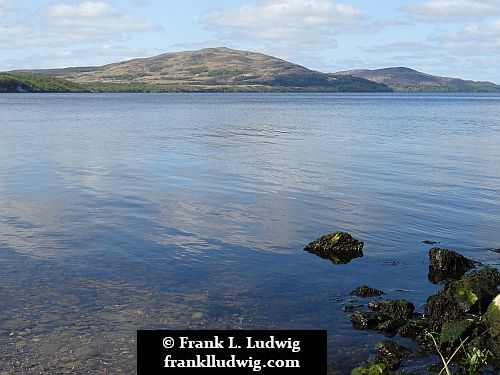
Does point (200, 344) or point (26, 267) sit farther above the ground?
point (200, 344)

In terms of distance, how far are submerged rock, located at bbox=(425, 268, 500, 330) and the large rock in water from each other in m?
6.82

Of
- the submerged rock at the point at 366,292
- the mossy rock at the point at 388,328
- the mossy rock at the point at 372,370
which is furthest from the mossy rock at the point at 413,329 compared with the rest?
the mossy rock at the point at 372,370

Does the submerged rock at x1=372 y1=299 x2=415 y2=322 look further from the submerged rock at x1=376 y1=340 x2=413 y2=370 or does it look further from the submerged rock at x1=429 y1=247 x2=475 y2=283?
the submerged rock at x1=429 y1=247 x2=475 y2=283

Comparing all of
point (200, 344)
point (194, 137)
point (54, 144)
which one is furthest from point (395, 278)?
point (194, 137)

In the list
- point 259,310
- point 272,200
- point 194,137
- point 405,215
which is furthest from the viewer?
point 194,137

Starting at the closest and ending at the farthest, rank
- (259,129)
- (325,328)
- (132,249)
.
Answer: (325,328) < (132,249) < (259,129)

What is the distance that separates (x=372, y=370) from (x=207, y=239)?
14249mm

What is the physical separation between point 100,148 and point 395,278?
157 ft

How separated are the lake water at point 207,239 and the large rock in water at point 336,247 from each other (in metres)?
0.48

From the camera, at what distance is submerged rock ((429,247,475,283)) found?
2391 centimetres

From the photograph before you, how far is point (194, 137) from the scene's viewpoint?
3177 inches

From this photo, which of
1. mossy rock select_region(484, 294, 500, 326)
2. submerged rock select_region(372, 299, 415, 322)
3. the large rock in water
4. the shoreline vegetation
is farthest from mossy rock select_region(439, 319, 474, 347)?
the large rock in water

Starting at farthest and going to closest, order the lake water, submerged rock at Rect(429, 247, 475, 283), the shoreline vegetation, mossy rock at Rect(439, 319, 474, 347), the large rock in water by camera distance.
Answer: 1. the large rock in water
2. submerged rock at Rect(429, 247, 475, 283)
3. the lake water
4. mossy rock at Rect(439, 319, 474, 347)
5. the shoreline vegetation

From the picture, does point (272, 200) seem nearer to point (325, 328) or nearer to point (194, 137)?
point (325, 328)
